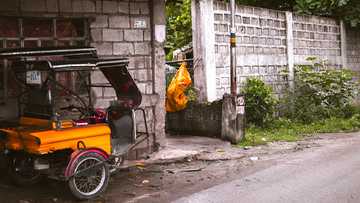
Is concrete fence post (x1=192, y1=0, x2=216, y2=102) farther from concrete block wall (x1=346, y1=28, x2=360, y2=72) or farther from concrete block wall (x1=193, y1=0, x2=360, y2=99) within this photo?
concrete block wall (x1=346, y1=28, x2=360, y2=72)

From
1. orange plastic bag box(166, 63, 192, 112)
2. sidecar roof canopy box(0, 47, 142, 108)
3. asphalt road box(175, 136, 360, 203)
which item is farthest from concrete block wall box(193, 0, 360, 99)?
sidecar roof canopy box(0, 47, 142, 108)

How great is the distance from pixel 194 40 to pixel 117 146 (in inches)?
186

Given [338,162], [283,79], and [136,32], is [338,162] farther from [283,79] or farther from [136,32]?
[283,79]

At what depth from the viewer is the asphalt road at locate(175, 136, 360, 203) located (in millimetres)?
6727

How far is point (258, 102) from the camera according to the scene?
39.8ft

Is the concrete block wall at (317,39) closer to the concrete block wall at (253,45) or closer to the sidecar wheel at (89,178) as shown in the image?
the concrete block wall at (253,45)

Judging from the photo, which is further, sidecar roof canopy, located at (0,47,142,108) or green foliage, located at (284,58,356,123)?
green foliage, located at (284,58,356,123)

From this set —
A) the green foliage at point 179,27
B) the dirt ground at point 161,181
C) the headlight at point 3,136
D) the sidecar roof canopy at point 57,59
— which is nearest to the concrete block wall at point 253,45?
the dirt ground at point 161,181

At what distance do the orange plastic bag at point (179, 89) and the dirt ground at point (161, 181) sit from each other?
6.96 feet

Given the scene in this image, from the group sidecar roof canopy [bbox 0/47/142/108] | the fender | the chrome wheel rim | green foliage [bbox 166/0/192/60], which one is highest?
green foliage [bbox 166/0/192/60]

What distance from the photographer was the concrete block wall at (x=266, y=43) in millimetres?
11703

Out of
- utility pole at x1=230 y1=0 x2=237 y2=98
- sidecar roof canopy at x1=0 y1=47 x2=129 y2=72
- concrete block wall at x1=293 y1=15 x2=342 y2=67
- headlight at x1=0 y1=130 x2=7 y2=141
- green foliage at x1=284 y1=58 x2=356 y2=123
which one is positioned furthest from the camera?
concrete block wall at x1=293 y1=15 x2=342 y2=67

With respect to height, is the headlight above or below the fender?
above

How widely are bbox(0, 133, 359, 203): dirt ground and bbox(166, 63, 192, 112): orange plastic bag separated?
2.12m
